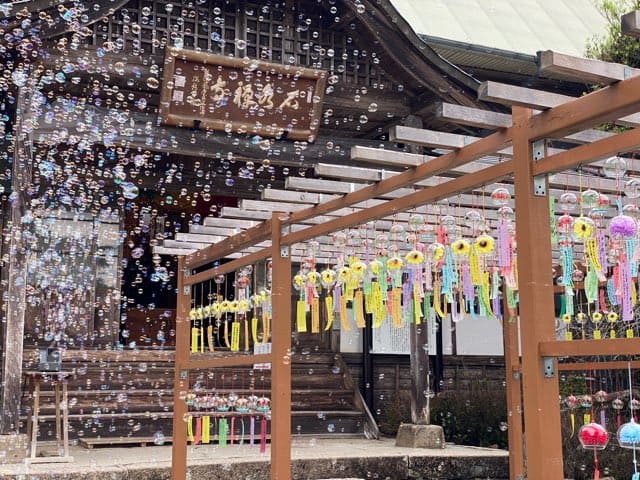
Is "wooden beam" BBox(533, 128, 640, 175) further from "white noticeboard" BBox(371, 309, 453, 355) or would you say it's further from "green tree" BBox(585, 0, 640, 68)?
"white noticeboard" BBox(371, 309, 453, 355)

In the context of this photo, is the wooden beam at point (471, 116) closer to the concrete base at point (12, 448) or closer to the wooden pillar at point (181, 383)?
the wooden pillar at point (181, 383)

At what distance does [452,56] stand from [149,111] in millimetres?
5143

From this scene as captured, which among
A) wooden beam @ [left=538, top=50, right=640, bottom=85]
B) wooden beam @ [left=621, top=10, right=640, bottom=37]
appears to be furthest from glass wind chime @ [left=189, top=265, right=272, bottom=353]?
wooden beam @ [left=621, top=10, right=640, bottom=37]

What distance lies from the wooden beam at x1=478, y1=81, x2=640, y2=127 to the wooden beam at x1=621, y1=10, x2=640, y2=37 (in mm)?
401

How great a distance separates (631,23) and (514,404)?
16.7ft

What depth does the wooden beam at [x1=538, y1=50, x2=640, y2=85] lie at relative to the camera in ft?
10.3

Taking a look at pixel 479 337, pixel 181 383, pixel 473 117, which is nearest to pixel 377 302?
pixel 181 383

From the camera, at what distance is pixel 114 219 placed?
12055mm

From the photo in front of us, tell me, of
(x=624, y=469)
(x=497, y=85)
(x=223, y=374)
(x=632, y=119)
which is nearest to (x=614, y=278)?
(x=632, y=119)

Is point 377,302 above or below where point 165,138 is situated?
below

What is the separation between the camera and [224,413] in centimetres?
927

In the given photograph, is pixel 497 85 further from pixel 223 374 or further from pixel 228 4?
pixel 223 374

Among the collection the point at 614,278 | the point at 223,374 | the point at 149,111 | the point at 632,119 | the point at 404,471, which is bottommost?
the point at 404,471

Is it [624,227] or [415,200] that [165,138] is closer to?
[415,200]
